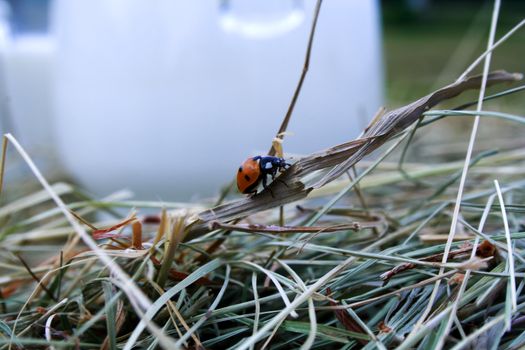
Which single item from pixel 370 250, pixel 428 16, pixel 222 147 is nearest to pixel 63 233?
pixel 222 147

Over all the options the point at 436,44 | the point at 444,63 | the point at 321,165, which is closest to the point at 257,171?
the point at 321,165

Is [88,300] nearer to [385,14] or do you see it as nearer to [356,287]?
[356,287]

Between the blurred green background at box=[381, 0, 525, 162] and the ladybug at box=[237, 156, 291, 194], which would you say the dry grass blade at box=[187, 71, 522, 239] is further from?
the blurred green background at box=[381, 0, 525, 162]

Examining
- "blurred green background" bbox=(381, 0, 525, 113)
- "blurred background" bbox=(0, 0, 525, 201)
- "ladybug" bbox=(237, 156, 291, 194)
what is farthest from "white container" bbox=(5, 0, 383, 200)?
"blurred green background" bbox=(381, 0, 525, 113)

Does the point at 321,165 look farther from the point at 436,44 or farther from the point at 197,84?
the point at 436,44

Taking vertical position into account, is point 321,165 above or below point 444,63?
above

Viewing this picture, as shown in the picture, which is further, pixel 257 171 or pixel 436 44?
pixel 436 44

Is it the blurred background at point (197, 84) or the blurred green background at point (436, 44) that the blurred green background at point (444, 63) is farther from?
the blurred background at point (197, 84)
